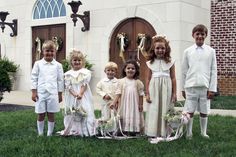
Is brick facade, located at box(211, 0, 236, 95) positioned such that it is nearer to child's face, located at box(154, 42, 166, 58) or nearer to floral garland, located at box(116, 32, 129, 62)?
floral garland, located at box(116, 32, 129, 62)

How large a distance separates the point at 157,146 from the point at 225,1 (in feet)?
31.1

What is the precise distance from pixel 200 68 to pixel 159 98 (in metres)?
0.74

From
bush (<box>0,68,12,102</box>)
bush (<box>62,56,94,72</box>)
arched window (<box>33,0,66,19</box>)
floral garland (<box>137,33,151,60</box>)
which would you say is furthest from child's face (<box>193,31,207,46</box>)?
arched window (<box>33,0,66,19</box>)

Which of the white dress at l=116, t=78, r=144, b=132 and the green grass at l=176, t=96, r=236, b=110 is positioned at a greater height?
the white dress at l=116, t=78, r=144, b=132

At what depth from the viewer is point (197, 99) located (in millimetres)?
6605

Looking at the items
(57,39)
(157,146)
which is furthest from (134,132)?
(57,39)

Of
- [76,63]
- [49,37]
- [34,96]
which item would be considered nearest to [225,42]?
[49,37]

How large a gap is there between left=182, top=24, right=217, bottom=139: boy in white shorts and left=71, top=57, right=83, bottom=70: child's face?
5.17ft

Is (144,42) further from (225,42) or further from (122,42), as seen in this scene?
(225,42)

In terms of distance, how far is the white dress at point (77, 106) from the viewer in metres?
6.81

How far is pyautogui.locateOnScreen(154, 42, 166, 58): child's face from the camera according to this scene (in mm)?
6527

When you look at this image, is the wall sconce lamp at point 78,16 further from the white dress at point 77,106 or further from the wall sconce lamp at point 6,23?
the white dress at point 77,106

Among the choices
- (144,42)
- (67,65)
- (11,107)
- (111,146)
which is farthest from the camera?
(67,65)

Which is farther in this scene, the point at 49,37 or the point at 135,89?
the point at 49,37
